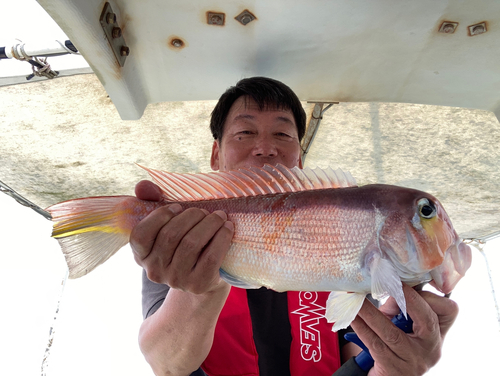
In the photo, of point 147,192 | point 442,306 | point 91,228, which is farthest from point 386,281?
point 91,228

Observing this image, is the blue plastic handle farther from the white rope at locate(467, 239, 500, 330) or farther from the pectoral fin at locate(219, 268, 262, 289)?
the white rope at locate(467, 239, 500, 330)

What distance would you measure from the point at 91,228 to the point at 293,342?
1.40 meters

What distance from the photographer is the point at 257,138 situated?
217cm

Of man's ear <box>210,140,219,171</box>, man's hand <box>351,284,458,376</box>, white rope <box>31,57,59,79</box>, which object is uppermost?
white rope <box>31,57,59,79</box>

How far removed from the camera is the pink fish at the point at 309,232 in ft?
3.64

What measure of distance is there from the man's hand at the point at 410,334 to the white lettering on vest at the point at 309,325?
2.24ft

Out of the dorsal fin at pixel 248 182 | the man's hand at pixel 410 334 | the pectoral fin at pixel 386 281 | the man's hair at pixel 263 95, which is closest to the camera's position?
the pectoral fin at pixel 386 281

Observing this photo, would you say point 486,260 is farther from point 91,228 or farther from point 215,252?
point 91,228

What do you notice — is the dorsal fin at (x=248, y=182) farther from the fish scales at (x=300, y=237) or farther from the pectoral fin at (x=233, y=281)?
the pectoral fin at (x=233, y=281)

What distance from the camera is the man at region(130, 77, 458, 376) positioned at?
1.25 metres

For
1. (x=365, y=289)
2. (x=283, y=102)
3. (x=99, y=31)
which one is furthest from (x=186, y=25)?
(x=365, y=289)

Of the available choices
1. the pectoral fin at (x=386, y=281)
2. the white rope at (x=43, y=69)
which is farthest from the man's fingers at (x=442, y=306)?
the white rope at (x=43, y=69)

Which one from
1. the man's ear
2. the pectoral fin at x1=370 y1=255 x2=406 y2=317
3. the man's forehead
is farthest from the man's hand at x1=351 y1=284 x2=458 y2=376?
the man's ear

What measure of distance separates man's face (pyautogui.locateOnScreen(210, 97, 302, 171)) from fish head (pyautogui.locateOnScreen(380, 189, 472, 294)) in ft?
3.45
